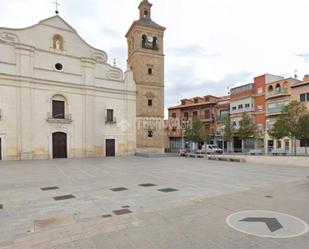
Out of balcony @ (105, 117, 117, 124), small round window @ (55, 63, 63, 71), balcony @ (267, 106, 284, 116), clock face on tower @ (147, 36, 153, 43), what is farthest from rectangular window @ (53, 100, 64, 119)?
balcony @ (267, 106, 284, 116)

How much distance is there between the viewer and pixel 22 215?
534cm

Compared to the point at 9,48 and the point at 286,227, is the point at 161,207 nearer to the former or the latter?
the point at 286,227

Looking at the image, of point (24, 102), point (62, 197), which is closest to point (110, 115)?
point (24, 102)

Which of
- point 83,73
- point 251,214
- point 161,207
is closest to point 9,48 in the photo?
point 83,73

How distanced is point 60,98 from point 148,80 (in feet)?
34.6

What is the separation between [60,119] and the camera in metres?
23.9

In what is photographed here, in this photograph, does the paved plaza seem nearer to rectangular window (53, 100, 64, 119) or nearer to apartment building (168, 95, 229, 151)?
rectangular window (53, 100, 64, 119)

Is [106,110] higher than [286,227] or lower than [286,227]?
higher

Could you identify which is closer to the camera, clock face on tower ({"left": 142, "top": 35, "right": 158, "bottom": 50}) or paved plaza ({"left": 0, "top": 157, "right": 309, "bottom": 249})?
paved plaza ({"left": 0, "top": 157, "right": 309, "bottom": 249})

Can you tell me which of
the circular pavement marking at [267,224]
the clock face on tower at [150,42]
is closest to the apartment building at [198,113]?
the clock face on tower at [150,42]

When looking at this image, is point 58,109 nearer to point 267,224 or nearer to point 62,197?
point 62,197

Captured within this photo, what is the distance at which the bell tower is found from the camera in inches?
1130

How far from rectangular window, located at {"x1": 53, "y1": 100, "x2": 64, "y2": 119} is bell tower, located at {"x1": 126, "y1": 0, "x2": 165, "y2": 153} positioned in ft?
27.9

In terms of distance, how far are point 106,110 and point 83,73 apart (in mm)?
4639
